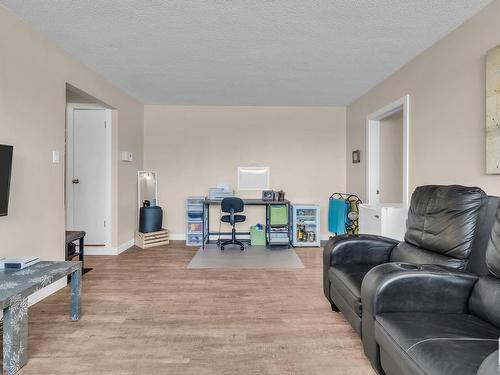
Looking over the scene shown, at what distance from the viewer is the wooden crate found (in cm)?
504

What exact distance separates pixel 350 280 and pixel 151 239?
3.79 meters

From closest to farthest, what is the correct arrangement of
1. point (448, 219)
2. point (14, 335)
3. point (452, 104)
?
point (14, 335), point (448, 219), point (452, 104)

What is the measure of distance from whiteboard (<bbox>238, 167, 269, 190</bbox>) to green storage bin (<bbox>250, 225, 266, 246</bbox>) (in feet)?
2.63

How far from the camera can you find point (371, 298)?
5.61 ft

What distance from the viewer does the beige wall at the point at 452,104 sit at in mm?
2410

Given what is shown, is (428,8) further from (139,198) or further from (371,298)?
Answer: (139,198)

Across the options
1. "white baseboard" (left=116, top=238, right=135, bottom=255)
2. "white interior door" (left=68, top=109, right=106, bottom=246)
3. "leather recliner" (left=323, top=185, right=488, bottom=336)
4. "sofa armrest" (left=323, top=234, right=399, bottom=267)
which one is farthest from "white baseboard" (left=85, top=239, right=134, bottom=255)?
"sofa armrest" (left=323, top=234, right=399, bottom=267)

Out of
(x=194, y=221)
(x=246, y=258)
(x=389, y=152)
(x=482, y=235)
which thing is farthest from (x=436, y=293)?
(x=194, y=221)

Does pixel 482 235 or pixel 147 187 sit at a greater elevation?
pixel 147 187

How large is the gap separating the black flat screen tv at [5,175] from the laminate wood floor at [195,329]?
3.13 ft

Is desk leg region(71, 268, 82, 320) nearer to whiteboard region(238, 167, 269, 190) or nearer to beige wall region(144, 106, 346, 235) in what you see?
beige wall region(144, 106, 346, 235)

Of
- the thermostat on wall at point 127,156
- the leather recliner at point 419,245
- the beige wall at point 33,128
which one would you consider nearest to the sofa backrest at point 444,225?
the leather recliner at point 419,245

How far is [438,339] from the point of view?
4.36 ft

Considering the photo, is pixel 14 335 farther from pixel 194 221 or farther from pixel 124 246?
pixel 194 221
